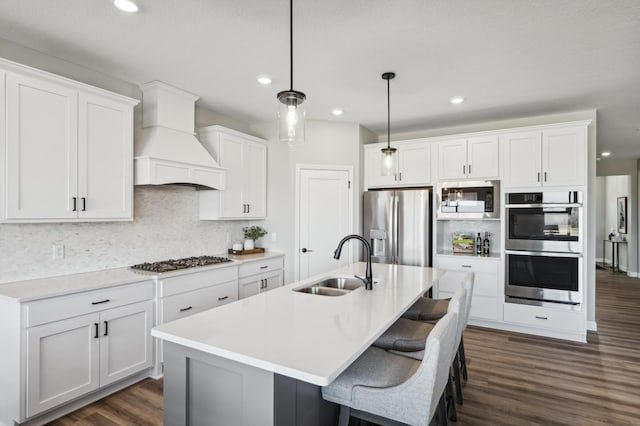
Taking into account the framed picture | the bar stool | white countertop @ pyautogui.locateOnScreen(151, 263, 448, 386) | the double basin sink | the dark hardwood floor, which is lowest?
the dark hardwood floor

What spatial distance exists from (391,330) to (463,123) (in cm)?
349

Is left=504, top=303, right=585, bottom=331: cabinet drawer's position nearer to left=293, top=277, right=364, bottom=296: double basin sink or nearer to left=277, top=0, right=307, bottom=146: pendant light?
left=293, top=277, right=364, bottom=296: double basin sink

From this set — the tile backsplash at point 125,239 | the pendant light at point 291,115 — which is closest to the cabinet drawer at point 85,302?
the tile backsplash at point 125,239

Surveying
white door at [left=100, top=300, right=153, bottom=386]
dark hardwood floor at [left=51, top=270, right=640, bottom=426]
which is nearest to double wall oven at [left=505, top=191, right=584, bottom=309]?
dark hardwood floor at [left=51, top=270, right=640, bottom=426]

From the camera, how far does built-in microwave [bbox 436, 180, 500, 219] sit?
4.25 m

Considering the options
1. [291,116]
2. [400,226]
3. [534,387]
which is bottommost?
[534,387]

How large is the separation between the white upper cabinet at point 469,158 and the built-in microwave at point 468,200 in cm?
10

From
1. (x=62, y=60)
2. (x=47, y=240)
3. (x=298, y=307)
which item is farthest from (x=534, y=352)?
(x=62, y=60)

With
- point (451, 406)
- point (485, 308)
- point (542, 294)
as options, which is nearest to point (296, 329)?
point (451, 406)

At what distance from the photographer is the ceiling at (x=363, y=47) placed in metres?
2.17

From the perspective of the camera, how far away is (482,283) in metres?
4.27

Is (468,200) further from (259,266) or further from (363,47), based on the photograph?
(259,266)

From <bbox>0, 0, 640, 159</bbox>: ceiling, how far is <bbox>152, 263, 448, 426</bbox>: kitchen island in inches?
71.1

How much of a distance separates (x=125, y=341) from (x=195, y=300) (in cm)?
65
